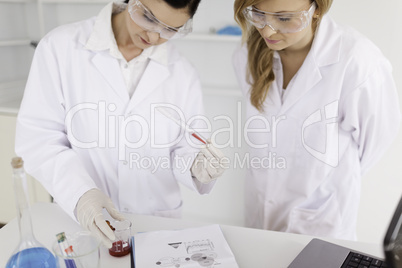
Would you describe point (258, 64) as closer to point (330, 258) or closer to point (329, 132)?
point (329, 132)

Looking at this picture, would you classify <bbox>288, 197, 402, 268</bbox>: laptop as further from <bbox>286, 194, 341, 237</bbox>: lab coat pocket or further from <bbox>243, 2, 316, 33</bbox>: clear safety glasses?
<bbox>243, 2, 316, 33</bbox>: clear safety glasses

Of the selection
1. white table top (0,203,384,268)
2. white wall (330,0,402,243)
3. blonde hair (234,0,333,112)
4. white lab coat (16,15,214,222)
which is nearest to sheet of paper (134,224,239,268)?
white table top (0,203,384,268)

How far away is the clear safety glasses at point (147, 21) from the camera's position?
1.21 meters

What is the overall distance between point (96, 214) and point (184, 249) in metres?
0.29

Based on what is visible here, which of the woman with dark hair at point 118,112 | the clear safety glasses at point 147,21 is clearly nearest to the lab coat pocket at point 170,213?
Result: the woman with dark hair at point 118,112

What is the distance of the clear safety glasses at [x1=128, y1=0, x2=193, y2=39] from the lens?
121 cm

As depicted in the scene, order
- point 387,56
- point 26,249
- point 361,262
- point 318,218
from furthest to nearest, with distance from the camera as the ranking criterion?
point 387,56, point 318,218, point 361,262, point 26,249

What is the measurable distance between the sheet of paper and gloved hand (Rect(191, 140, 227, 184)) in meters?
0.24

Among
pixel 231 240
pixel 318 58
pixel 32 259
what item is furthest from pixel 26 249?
pixel 318 58

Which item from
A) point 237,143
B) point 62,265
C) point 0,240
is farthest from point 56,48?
point 237,143

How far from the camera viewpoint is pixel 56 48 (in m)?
1.35

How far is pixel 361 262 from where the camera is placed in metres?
0.98

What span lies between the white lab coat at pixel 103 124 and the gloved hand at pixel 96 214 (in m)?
0.09

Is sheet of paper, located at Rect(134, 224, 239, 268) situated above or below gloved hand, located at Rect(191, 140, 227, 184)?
below
